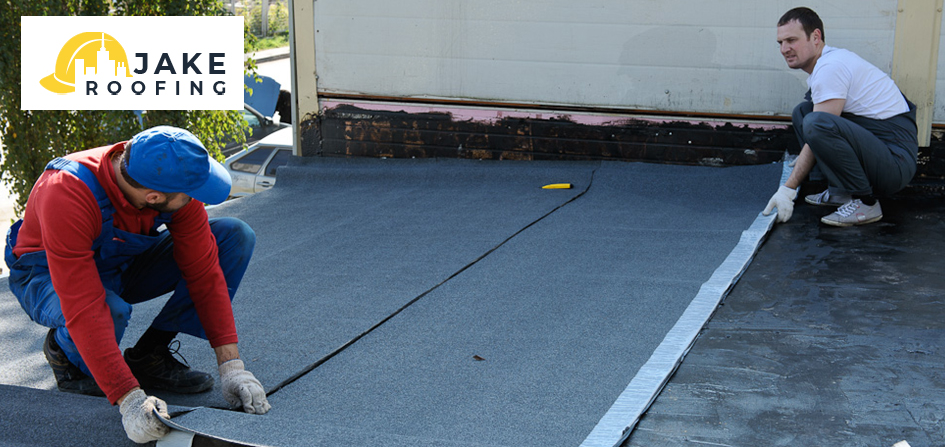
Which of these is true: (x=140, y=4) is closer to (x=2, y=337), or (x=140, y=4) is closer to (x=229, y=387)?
(x=2, y=337)

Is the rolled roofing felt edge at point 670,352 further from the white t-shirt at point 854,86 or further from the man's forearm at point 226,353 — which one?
the man's forearm at point 226,353

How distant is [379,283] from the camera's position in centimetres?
321

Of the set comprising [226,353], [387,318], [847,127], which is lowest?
[387,318]

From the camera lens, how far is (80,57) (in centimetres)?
553

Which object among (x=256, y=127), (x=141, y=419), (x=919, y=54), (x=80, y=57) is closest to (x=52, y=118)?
(x=80, y=57)

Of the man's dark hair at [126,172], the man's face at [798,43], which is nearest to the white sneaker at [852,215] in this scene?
the man's face at [798,43]

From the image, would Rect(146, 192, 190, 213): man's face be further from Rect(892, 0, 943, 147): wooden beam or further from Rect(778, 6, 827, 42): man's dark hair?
Rect(892, 0, 943, 147): wooden beam

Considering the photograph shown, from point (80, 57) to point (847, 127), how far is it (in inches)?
193

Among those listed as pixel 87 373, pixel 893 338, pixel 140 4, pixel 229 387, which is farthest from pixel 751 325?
pixel 140 4

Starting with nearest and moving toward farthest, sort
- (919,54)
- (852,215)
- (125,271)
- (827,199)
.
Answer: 1. (125,271)
2. (852,215)
3. (827,199)
4. (919,54)

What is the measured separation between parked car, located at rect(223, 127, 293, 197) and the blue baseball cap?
18.3ft

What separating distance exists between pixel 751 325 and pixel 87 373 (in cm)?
208

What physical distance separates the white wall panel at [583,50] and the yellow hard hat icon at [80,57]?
1.40 meters

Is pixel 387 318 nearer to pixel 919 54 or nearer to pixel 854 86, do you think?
pixel 854 86
